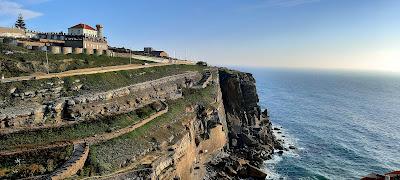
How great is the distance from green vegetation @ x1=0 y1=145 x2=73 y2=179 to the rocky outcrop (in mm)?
25692

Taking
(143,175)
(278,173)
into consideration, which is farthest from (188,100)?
(143,175)

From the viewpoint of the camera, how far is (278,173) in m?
68.1

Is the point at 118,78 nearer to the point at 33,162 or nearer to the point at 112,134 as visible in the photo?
the point at 112,134

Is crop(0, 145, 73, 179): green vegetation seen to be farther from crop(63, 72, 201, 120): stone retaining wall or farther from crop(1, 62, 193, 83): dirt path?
crop(1, 62, 193, 83): dirt path

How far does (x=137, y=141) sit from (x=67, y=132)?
29.2 feet

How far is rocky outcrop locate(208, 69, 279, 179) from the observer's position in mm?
65250

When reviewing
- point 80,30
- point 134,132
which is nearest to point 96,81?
point 134,132

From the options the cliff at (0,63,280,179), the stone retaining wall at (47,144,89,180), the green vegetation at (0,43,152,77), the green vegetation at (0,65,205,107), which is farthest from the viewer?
the green vegetation at (0,43,152,77)

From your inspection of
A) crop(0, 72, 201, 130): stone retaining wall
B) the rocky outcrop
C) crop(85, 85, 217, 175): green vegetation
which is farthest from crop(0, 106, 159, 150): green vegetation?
the rocky outcrop

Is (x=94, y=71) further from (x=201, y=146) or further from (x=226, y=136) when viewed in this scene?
(x=226, y=136)

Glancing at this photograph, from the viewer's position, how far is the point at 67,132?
48844mm

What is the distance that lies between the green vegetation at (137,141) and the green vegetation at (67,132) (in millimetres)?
2278

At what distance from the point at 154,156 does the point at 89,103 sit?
13.4 m

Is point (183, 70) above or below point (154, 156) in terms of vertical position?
above
